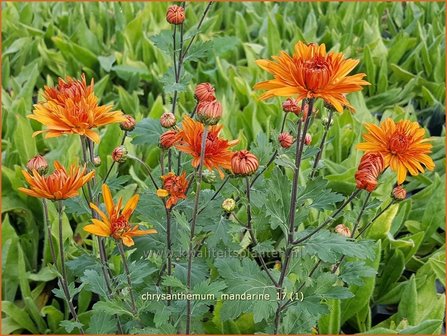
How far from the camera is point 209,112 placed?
1027mm

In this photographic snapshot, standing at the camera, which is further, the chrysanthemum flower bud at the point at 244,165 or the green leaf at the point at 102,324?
the green leaf at the point at 102,324

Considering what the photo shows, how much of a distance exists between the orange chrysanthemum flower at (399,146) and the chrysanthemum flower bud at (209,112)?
0.32 m

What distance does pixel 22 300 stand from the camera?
78.8 inches

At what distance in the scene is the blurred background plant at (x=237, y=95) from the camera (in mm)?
1839

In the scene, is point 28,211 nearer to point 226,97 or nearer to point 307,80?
point 226,97

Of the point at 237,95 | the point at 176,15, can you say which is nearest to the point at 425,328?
the point at 176,15

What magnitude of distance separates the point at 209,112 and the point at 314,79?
180 millimetres

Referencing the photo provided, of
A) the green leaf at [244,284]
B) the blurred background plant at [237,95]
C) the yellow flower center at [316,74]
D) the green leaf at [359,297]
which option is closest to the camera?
the yellow flower center at [316,74]

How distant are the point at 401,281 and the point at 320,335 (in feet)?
1.54

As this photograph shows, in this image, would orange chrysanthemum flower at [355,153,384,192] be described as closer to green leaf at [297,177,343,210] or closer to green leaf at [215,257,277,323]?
green leaf at [297,177,343,210]

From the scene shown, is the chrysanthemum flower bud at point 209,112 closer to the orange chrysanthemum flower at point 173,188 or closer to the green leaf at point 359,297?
the orange chrysanthemum flower at point 173,188

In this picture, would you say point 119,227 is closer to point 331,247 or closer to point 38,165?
point 38,165

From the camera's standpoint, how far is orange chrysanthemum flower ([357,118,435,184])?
1.20m

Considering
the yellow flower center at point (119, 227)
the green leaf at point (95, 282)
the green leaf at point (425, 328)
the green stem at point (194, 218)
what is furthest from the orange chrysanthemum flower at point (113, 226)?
the green leaf at point (425, 328)
